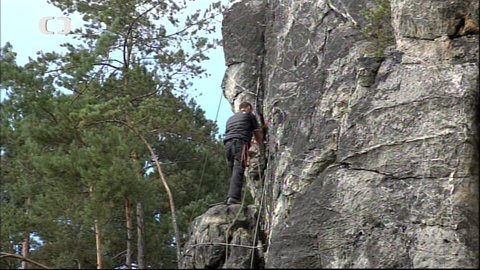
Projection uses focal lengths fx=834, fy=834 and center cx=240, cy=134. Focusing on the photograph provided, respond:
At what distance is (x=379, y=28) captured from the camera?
38.4 feet

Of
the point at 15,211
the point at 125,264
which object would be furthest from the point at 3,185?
the point at 125,264

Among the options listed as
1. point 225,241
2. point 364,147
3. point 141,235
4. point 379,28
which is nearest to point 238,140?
point 225,241

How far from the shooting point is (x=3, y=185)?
2216cm

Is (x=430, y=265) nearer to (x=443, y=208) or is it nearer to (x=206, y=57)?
(x=443, y=208)

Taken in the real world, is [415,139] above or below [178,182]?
below

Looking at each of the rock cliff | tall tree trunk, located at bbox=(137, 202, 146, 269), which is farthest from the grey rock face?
tall tree trunk, located at bbox=(137, 202, 146, 269)

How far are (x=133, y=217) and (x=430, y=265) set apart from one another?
9.09 meters

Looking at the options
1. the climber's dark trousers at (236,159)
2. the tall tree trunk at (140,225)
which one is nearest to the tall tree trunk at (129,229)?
the tall tree trunk at (140,225)

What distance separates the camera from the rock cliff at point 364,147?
9.49 metres

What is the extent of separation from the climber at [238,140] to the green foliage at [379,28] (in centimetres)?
205

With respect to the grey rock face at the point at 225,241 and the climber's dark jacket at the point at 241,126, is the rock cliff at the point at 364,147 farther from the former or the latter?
the climber's dark jacket at the point at 241,126

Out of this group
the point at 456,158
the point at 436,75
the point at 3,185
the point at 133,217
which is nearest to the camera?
the point at 456,158

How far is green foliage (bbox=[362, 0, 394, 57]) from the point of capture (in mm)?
11461

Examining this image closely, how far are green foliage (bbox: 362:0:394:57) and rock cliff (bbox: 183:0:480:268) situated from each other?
0.06 feet
